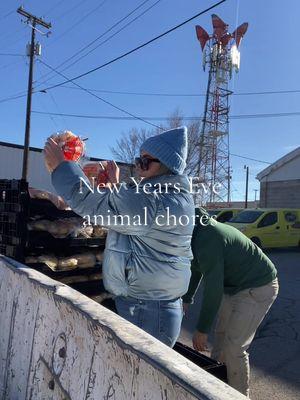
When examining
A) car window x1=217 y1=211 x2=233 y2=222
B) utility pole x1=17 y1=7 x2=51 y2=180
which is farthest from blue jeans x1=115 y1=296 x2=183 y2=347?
utility pole x1=17 y1=7 x2=51 y2=180

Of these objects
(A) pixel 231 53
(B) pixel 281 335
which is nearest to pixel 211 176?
(A) pixel 231 53

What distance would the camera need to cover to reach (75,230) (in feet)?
14.3

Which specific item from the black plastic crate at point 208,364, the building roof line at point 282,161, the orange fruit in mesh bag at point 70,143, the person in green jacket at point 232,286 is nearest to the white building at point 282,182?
the building roof line at point 282,161

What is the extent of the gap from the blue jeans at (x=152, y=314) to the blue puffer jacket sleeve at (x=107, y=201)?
421 millimetres

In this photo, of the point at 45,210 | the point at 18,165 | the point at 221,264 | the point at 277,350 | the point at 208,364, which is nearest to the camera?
the point at 208,364

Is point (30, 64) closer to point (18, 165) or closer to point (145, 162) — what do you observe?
point (18, 165)

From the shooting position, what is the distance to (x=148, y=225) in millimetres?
2299

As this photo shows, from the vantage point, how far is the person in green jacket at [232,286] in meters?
3.13

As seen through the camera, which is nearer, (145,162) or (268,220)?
(145,162)

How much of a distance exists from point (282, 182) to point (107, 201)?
25.3 meters

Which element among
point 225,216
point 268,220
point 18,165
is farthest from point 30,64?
point 268,220

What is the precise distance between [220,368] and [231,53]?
109 ft

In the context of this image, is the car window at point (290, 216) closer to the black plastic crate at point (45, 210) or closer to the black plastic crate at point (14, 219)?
the black plastic crate at point (45, 210)

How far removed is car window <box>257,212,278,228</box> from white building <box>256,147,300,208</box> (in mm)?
8868
